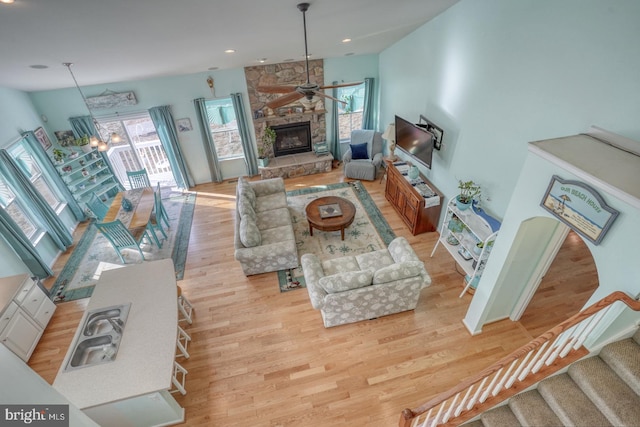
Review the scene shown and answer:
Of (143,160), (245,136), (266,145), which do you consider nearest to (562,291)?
(266,145)

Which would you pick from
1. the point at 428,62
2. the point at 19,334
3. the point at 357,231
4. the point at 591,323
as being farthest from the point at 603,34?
the point at 19,334

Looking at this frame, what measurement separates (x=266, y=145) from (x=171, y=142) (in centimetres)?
237

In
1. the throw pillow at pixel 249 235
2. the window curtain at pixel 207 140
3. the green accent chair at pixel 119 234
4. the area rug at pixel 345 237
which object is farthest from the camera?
the window curtain at pixel 207 140

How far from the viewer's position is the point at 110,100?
6613 mm

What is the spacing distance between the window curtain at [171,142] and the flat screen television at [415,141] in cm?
543

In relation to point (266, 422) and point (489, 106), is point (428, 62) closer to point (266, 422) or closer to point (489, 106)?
point (489, 106)

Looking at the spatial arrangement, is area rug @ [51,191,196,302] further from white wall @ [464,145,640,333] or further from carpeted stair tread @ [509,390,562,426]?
carpeted stair tread @ [509,390,562,426]

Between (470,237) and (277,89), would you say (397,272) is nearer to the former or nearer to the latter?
(470,237)

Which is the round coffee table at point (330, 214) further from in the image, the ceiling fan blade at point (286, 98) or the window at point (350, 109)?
the window at point (350, 109)

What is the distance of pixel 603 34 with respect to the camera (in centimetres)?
250

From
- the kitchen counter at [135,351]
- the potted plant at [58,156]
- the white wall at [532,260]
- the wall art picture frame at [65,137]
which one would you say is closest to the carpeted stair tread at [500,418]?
the white wall at [532,260]

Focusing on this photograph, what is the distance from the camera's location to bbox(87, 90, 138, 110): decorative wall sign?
21.4 feet

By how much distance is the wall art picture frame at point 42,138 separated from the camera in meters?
6.14

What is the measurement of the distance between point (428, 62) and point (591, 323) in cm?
477
